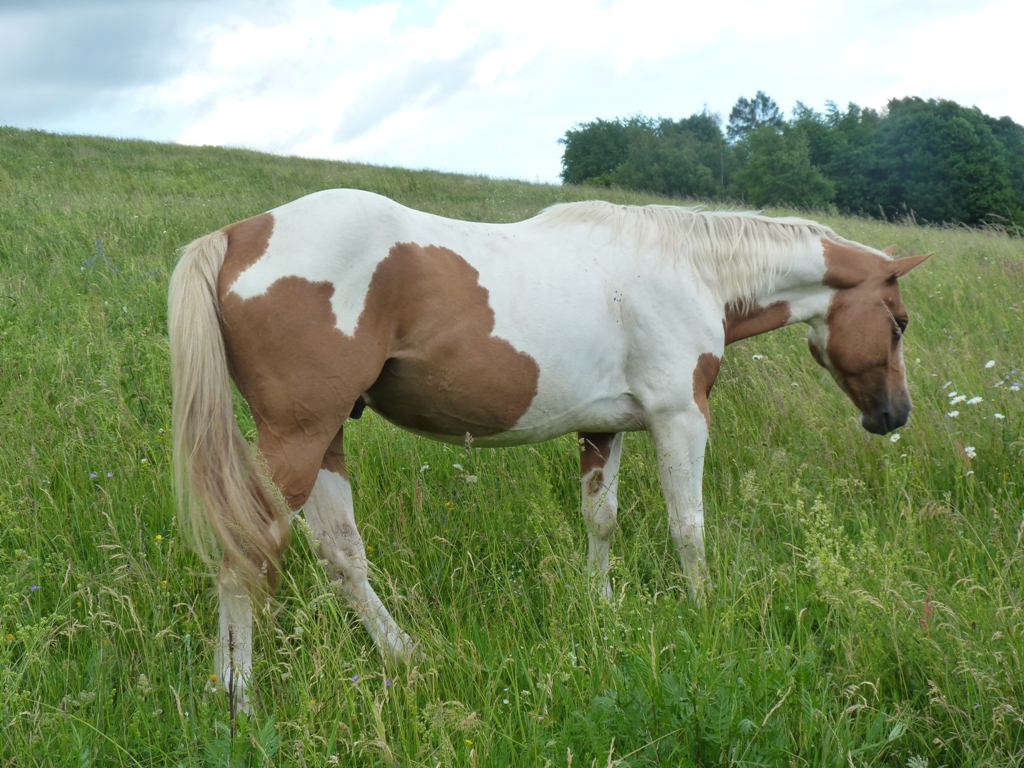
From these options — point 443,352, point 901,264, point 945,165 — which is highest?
point 945,165

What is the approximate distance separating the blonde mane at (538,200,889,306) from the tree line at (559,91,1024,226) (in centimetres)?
3213

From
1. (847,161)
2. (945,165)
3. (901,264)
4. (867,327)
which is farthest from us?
(847,161)

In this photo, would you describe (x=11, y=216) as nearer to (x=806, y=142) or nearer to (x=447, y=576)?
(x=447, y=576)

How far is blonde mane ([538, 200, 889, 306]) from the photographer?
329cm

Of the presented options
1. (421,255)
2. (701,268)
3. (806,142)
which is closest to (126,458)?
(421,255)

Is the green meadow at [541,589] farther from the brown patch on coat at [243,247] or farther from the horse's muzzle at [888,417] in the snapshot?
the brown patch on coat at [243,247]

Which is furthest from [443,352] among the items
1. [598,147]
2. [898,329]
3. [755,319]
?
[598,147]

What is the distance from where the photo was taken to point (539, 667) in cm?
229

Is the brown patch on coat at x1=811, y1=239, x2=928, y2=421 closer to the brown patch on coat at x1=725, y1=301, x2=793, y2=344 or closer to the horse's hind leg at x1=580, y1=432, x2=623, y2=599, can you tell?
the brown patch on coat at x1=725, y1=301, x2=793, y2=344

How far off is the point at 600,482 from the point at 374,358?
150 centimetres

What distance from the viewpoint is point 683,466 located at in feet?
10.2

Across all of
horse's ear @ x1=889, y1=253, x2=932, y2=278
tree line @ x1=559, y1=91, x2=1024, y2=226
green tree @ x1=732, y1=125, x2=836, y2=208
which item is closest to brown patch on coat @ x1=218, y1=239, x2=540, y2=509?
horse's ear @ x1=889, y1=253, x2=932, y2=278

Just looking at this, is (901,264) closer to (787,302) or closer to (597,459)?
(787,302)

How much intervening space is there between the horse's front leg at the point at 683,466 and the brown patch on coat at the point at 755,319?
2.29 feet
